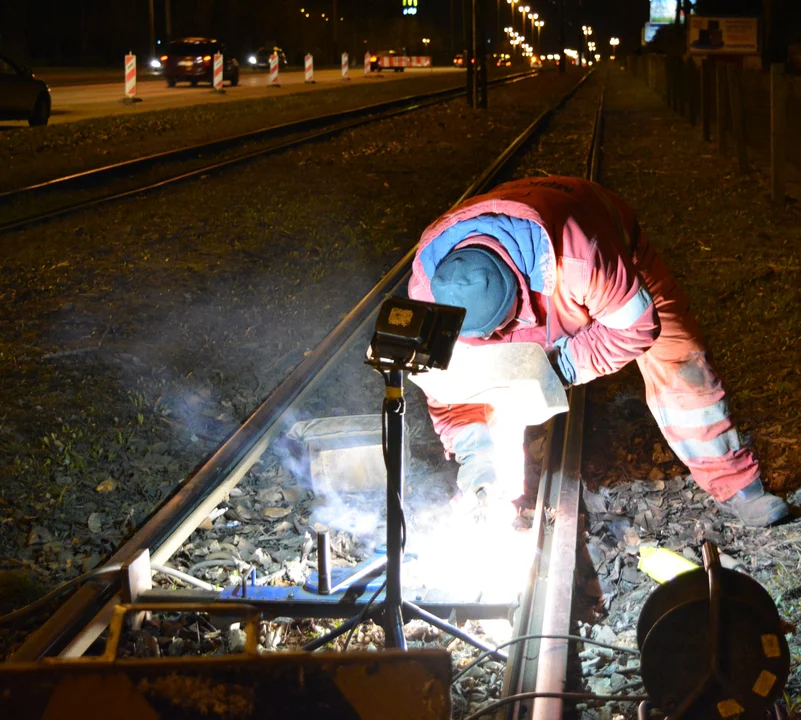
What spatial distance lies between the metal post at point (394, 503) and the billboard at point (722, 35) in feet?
116

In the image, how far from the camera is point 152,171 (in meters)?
14.7

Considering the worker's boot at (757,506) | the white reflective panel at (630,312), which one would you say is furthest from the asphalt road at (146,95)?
the white reflective panel at (630,312)

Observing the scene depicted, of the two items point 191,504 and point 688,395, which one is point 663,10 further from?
point 191,504

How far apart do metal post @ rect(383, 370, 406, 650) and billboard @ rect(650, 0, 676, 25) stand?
80.5 m

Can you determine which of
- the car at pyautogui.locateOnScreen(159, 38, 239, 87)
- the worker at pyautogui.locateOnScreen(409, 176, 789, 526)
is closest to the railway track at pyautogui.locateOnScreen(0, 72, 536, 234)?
the worker at pyautogui.locateOnScreen(409, 176, 789, 526)

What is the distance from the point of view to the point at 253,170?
1516 cm

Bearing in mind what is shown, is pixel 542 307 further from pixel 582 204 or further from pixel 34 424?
pixel 34 424

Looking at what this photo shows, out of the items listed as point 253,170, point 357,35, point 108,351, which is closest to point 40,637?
point 108,351

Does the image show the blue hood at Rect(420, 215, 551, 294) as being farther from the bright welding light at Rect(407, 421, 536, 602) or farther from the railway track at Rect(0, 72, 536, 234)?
the railway track at Rect(0, 72, 536, 234)

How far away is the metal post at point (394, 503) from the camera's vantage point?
282cm

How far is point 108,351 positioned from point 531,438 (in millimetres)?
3040

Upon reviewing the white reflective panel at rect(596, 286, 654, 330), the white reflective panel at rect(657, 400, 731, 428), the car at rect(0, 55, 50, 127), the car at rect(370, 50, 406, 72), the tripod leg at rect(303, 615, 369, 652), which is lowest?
the tripod leg at rect(303, 615, 369, 652)

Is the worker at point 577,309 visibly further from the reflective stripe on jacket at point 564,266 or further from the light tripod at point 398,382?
the light tripod at point 398,382

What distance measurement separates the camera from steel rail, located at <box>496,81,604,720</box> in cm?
296
